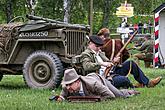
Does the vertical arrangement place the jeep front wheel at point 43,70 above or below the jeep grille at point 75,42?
below

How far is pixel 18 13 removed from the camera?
37.8 m

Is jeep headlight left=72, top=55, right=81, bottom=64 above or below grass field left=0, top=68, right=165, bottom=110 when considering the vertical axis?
above

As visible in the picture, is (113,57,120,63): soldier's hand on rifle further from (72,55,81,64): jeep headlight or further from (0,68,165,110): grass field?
(0,68,165,110): grass field

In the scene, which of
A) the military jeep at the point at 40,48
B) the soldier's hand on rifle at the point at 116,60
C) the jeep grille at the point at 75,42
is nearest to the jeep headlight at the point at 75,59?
the military jeep at the point at 40,48

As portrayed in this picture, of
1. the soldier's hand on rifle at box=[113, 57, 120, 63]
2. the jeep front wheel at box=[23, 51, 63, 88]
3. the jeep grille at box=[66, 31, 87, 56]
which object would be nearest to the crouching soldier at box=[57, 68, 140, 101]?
the soldier's hand on rifle at box=[113, 57, 120, 63]

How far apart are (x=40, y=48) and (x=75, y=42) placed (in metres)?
0.77

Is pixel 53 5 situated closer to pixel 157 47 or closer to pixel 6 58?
pixel 157 47

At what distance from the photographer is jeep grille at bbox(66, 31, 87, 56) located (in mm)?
11727

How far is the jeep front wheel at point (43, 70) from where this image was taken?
11.4m

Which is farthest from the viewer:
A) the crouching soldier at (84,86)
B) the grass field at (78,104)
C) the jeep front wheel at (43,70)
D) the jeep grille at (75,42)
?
the jeep grille at (75,42)

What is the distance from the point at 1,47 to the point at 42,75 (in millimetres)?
1179

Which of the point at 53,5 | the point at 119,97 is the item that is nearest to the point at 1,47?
the point at 119,97

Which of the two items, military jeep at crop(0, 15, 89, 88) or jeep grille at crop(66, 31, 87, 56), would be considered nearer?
military jeep at crop(0, 15, 89, 88)

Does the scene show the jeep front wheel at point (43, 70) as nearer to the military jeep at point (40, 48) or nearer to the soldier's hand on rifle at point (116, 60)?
the military jeep at point (40, 48)
